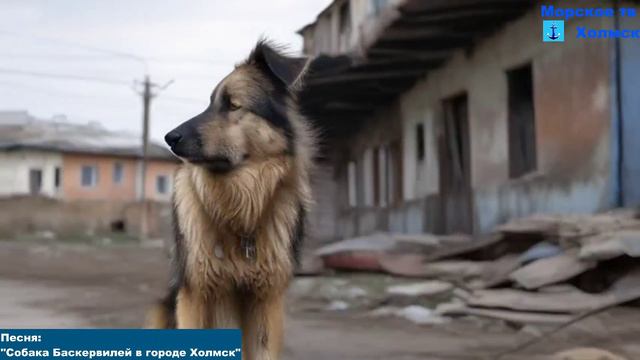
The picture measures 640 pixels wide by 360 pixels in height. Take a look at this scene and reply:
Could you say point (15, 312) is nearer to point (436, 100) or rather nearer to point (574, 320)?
point (574, 320)

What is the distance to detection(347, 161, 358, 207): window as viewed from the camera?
19047 mm

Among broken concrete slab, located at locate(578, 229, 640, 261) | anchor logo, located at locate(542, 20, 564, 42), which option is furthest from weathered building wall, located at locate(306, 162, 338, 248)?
broken concrete slab, located at locate(578, 229, 640, 261)

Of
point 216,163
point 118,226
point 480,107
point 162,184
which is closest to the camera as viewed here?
point 216,163

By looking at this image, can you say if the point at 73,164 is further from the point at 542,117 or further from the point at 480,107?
the point at 542,117

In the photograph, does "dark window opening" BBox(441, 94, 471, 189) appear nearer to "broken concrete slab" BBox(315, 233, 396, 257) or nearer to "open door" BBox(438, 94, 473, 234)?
"open door" BBox(438, 94, 473, 234)

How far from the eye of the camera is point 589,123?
831 cm

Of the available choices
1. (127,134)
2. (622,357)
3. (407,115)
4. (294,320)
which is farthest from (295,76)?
(127,134)

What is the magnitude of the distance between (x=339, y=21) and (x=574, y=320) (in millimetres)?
11512

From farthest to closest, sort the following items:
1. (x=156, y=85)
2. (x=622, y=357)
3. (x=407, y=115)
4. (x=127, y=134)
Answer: (x=127, y=134) → (x=156, y=85) → (x=407, y=115) → (x=622, y=357)

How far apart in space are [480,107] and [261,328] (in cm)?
862

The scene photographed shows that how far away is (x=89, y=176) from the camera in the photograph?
137ft

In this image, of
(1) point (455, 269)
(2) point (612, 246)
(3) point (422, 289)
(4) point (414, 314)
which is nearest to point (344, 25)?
(1) point (455, 269)

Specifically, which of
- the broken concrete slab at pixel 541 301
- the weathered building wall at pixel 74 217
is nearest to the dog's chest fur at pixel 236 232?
the broken concrete slab at pixel 541 301

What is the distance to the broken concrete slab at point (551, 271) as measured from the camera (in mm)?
6781
